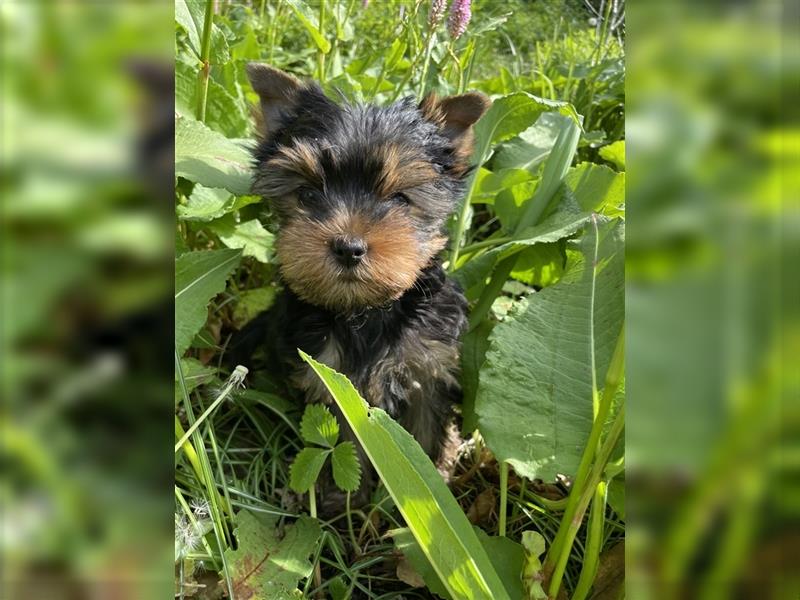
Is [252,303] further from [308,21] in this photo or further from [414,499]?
[414,499]

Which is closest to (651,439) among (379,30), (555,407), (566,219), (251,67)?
(555,407)

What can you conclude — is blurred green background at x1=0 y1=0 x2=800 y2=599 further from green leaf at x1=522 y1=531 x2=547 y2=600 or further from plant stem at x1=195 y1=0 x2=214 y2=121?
plant stem at x1=195 y1=0 x2=214 y2=121

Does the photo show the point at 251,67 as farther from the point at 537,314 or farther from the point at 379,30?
the point at 379,30

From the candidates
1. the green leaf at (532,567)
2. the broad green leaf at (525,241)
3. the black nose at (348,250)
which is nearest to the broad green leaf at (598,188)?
the broad green leaf at (525,241)

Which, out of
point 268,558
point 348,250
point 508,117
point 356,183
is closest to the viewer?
point 268,558

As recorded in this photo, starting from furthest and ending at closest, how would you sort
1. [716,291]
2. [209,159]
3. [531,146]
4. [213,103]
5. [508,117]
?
1. [531,146]
2. [213,103]
3. [508,117]
4. [209,159]
5. [716,291]

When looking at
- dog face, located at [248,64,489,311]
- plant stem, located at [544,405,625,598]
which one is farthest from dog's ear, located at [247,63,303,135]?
plant stem, located at [544,405,625,598]

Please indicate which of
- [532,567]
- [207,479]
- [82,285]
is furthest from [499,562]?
[82,285]

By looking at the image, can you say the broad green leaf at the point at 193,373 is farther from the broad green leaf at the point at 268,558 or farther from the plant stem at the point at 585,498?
the plant stem at the point at 585,498
